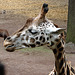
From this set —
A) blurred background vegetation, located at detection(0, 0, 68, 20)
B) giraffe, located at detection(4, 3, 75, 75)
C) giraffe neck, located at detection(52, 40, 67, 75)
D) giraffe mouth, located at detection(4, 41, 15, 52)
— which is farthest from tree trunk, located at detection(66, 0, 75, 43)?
blurred background vegetation, located at detection(0, 0, 68, 20)

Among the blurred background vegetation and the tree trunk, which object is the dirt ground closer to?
the tree trunk

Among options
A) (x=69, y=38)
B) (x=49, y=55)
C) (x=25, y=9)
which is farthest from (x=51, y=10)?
(x=49, y=55)

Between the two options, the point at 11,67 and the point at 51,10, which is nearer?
the point at 11,67

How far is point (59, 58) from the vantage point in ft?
10.2

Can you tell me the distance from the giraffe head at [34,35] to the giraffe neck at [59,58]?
0.48 ft

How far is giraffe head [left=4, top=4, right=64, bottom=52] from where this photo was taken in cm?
293

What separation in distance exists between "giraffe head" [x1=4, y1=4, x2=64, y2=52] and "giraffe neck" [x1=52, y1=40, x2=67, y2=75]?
146 mm

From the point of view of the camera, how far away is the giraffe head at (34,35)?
2.93 meters

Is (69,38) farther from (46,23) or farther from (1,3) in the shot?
(1,3)

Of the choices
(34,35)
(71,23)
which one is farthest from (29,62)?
(34,35)

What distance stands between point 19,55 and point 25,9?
965cm

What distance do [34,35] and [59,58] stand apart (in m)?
0.48

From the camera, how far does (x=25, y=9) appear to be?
54.5 feet

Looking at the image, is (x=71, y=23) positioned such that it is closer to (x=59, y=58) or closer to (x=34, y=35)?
(x=59, y=58)
